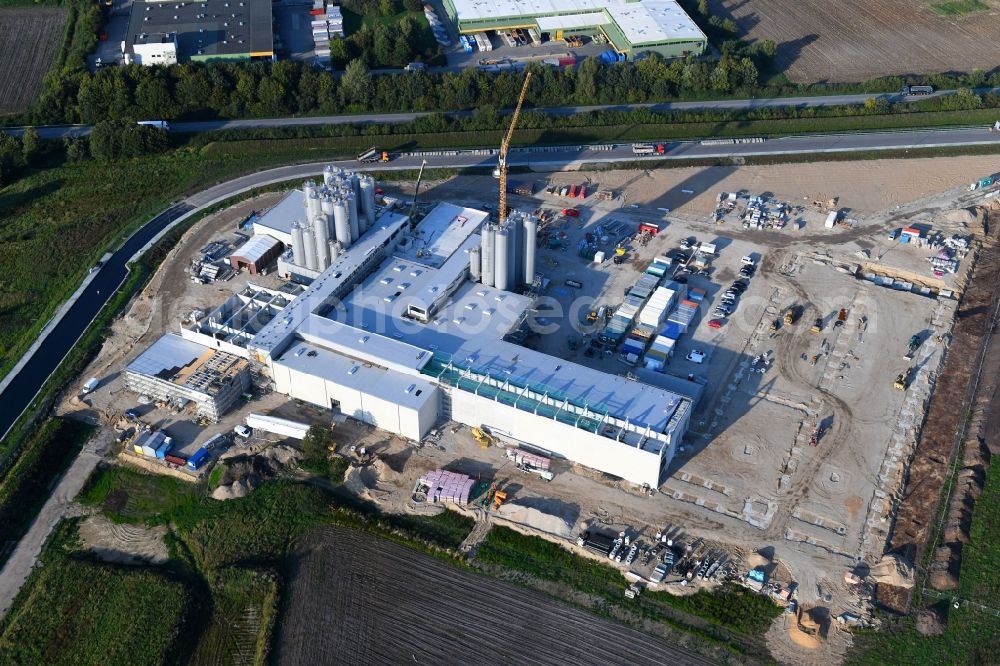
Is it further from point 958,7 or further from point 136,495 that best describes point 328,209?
point 958,7

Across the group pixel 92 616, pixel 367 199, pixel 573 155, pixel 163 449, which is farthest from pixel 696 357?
pixel 92 616

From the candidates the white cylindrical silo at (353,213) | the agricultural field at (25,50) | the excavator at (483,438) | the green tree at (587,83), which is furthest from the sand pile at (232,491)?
the agricultural field at (25,50)

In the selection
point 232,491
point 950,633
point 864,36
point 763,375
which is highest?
point 864,36

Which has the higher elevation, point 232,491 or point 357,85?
point 357,85

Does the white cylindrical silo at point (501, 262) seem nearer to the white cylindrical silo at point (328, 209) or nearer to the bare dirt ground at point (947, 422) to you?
the white cylindrical silo at point (328, 209)

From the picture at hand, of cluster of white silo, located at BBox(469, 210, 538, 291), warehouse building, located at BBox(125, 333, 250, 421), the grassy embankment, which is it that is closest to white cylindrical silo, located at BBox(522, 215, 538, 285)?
cluster of white silo, located at BBox(469, 210, 538, 291)

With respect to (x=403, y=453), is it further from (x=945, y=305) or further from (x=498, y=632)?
(x=945, y=305)
